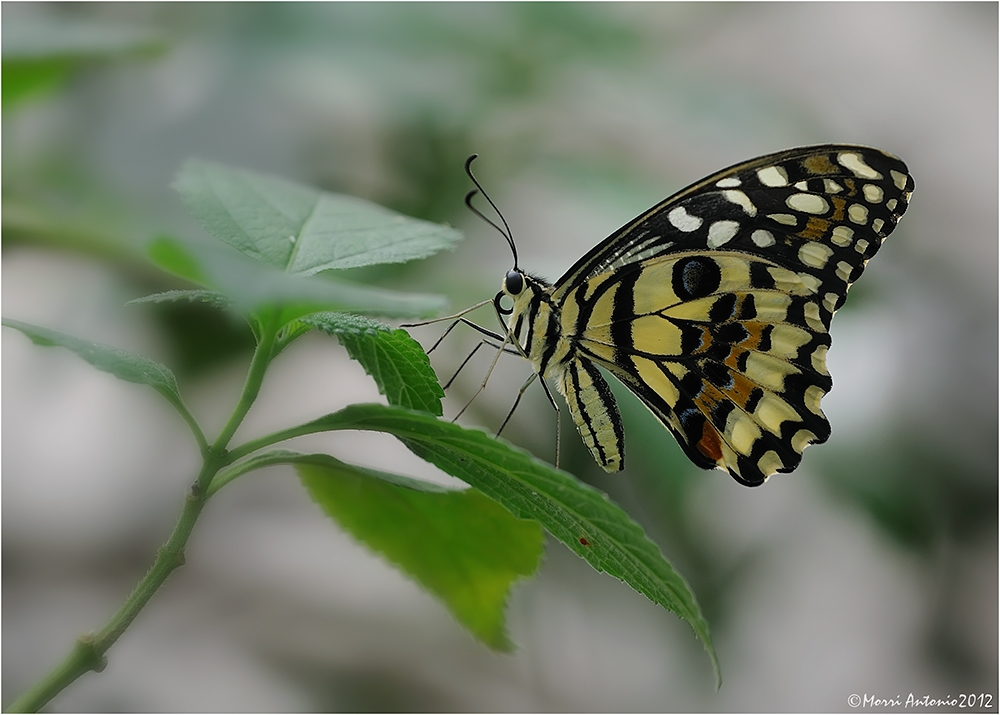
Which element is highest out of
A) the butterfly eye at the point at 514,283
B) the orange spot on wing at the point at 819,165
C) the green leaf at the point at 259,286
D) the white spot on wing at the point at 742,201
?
the orange spot on wing at the point at 819,165

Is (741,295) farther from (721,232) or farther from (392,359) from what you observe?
(392,359)

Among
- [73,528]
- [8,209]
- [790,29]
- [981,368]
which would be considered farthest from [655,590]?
[790,29]

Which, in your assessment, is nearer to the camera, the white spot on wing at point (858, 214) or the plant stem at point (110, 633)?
the plant stem at point (110, 633)

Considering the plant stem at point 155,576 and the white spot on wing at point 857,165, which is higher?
the white spot on wing at point 857,165

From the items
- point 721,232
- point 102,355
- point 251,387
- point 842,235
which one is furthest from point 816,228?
point 102,355

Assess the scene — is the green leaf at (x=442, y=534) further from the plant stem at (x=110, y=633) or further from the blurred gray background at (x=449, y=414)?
the blurred gray background at (x=449, y=414)

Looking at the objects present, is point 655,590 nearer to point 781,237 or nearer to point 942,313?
point 781,237

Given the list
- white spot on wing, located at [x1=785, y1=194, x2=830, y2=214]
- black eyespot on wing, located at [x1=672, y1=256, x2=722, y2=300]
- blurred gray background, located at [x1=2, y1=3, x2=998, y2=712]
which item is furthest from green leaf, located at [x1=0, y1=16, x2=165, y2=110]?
white spot on wing, located at [x1=785, y1=194, x2=830, y2=214]

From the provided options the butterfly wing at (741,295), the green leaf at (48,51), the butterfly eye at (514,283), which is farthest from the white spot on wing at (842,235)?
the green leaf at (48,51)
